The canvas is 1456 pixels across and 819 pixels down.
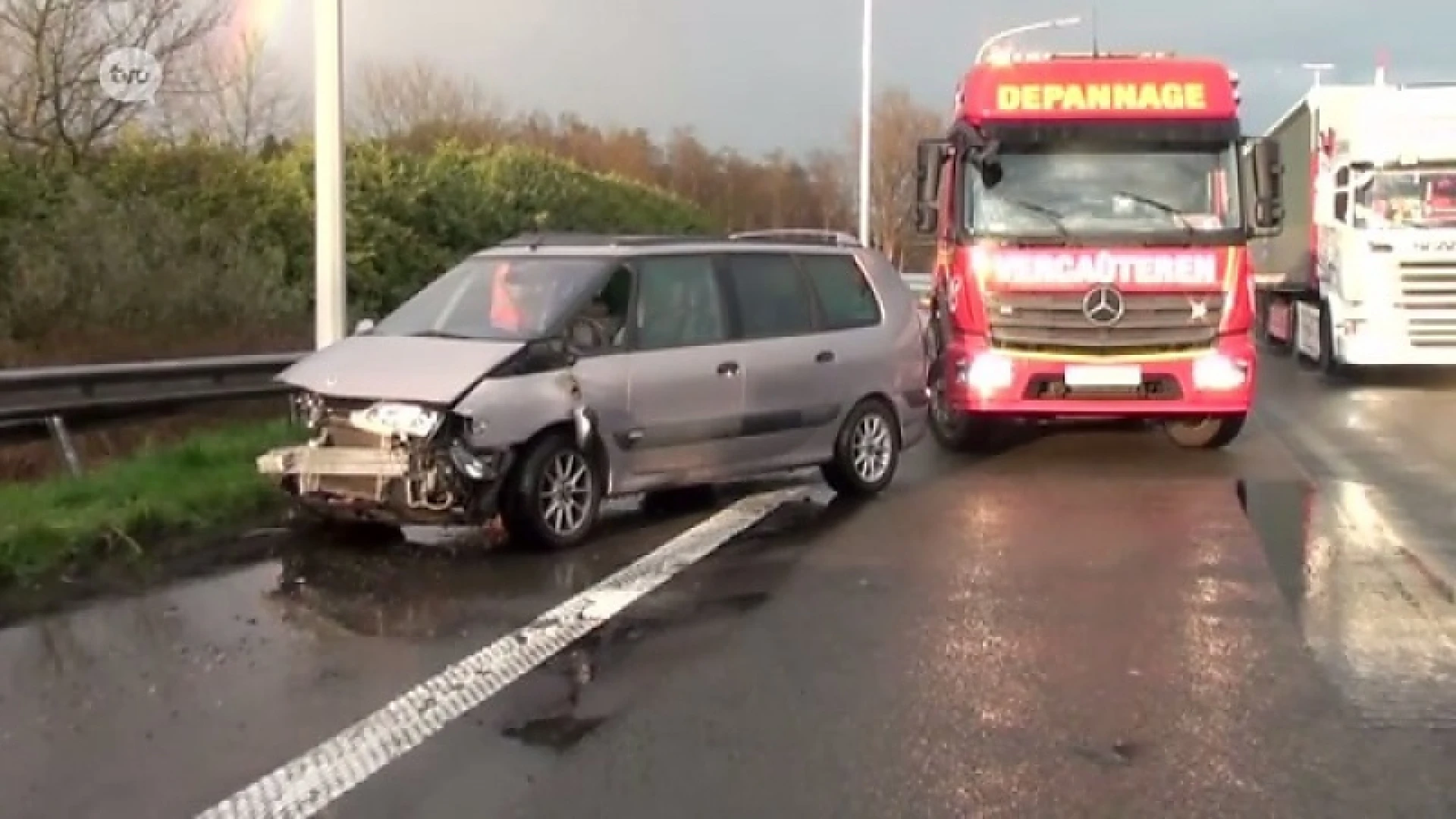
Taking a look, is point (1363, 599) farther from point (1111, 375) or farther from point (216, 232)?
point (216, 232)

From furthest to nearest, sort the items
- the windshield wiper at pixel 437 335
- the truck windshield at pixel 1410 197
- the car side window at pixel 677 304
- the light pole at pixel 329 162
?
the truck windshield at pixel 1410 197 → the light pole at pixel 329 162 → the car side window at pixel 677 304 → the windshield wiper at pixel 437 335

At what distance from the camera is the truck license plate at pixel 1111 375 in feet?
44.4

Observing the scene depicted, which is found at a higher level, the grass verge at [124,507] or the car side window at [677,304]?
the car side window at [677,304]

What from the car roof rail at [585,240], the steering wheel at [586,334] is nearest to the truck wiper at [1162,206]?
the car roof rail at [585,240]

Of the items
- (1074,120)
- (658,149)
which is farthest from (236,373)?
(658,149)

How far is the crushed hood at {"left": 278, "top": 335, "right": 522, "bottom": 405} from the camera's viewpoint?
368 inches

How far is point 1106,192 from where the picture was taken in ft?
45.3

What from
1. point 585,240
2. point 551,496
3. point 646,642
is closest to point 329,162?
point 585,240

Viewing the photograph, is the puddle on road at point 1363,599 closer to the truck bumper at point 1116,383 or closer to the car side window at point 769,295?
the truck bumper at point 1116,383

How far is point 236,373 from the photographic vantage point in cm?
1348

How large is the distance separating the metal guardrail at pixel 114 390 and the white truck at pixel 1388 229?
13.3m

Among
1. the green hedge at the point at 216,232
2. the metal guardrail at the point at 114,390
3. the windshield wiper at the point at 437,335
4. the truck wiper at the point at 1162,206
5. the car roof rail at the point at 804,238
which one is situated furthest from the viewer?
the green hedge at the point at 216,232

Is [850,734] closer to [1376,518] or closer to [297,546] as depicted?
[297,546]

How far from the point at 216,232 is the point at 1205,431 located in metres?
11.3
